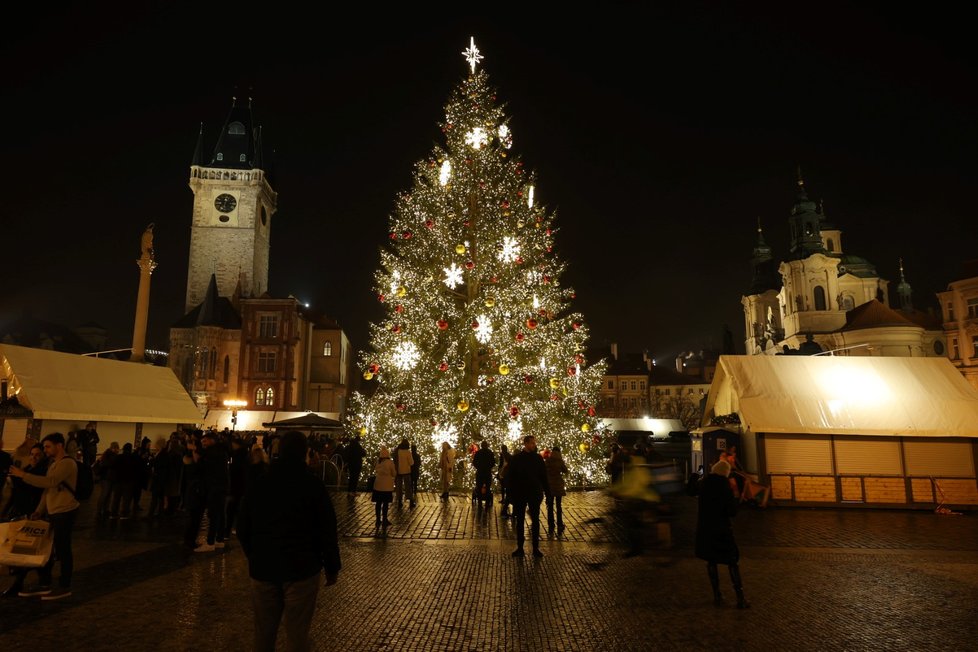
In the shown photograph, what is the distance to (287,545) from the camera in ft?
14.2

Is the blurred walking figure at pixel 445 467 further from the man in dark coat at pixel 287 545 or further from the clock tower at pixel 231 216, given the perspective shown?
the clock tower at pixel 231 216

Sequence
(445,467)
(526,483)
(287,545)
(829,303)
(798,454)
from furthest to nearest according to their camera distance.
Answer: (829,303)
(445,467)
(798,454)
(526,483)
(287,545)

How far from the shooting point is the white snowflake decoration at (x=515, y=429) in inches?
763

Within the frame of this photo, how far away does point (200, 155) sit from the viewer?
7519cm

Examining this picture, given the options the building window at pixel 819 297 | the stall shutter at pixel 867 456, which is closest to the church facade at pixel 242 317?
the stall shutter at pixel 867 456

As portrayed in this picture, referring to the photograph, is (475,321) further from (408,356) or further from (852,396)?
(852,396)

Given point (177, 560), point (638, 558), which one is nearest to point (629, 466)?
point (638, 558)

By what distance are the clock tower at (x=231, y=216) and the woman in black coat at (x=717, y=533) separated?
67.4m

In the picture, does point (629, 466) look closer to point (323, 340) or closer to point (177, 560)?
point (177, 560)

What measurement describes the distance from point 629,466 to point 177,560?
7.44 meters

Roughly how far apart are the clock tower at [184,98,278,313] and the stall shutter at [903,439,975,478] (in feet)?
211

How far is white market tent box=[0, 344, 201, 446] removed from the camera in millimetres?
20859

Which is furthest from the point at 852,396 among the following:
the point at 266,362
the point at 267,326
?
the point at 267,326

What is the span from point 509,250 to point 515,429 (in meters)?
5.72
